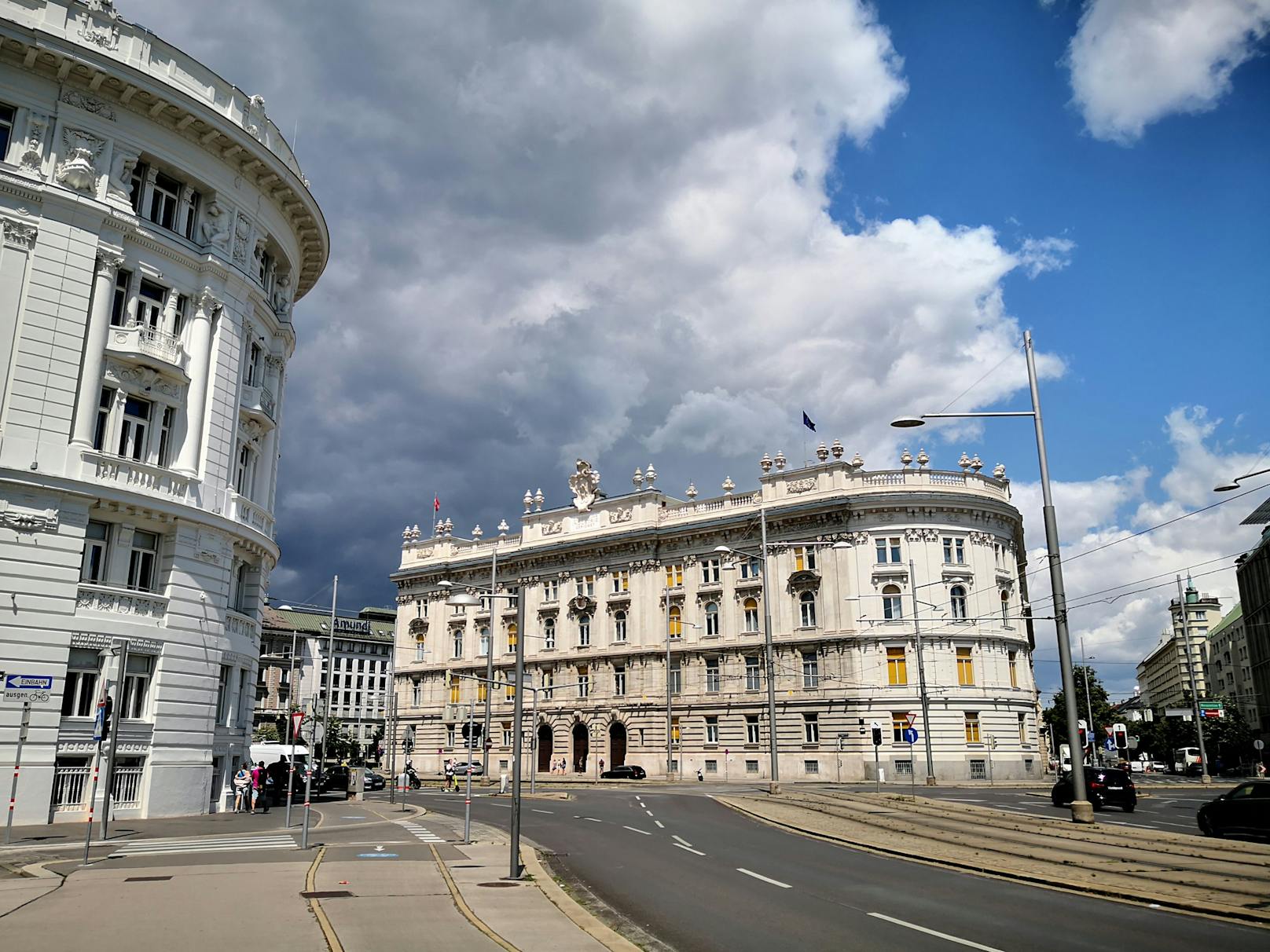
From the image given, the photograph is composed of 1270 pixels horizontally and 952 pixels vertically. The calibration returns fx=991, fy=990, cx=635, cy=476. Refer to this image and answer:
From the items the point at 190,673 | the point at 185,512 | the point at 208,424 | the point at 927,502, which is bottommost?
the point at 190,673

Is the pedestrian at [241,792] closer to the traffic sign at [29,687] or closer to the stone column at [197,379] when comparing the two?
the traffic sign at [29,687]

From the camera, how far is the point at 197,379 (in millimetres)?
32406

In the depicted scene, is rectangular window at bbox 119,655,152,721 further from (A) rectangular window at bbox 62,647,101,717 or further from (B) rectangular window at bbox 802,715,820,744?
(B) rectangular window at bbox 802,715,820,744

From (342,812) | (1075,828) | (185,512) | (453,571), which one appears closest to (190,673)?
(185,512)

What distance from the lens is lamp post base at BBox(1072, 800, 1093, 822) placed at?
22.5 m

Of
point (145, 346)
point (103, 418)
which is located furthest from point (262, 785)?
point (145, 346)

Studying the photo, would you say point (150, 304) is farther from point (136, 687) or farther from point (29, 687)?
point (29, 687)

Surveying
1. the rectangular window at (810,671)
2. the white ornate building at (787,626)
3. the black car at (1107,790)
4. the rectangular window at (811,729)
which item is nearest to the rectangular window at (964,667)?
the white ornate building at (787,626)

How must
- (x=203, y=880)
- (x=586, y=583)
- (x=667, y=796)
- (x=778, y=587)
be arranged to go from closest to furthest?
(x=203, y=880) → (x=667, y=796) → (x=778, y=587) → (x=586, y=583)

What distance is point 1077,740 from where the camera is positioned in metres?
22.9

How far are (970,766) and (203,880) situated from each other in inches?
2225

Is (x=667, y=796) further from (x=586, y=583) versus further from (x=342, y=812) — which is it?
(x=586, y=583)

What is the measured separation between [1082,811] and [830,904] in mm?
11546

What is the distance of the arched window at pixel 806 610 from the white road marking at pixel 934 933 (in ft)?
184
